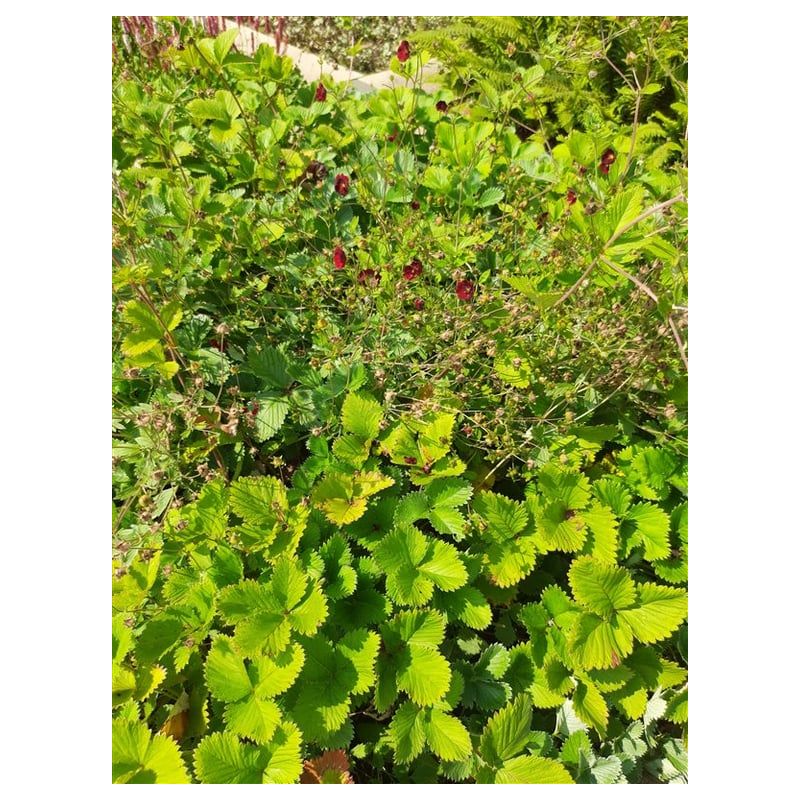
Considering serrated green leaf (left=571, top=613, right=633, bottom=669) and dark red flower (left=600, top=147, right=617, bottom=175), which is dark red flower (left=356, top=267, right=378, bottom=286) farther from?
serrated green leaf (left=571, top=613, right=633, bottom=669)

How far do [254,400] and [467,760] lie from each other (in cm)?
84

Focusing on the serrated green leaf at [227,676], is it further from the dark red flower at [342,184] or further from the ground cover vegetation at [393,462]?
the dark red flower at [342,184]

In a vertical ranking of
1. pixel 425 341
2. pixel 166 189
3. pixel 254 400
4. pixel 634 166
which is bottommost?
pixel 254 400

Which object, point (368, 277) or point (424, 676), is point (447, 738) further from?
point (368, 277)

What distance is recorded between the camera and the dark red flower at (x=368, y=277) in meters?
1.40

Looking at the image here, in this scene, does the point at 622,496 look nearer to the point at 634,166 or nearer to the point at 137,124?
the point at 634,166

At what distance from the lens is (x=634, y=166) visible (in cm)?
174

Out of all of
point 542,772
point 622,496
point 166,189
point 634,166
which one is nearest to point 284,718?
point 542,772

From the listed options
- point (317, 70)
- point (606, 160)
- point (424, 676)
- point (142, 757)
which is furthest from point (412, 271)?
point (317, 70)

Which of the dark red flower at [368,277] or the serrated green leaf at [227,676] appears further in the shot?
the dark red flower at [368,277]

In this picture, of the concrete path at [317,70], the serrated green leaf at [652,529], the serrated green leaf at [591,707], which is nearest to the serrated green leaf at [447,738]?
the serrated green leaf at [591,707]

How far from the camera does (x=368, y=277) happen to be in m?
1.40

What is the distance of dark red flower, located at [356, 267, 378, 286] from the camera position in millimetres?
1396

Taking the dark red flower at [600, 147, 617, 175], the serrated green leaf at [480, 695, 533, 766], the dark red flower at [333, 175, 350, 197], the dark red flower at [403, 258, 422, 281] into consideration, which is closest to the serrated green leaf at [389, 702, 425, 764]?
the serrated green leaf at [480, 695, 533, 766]
